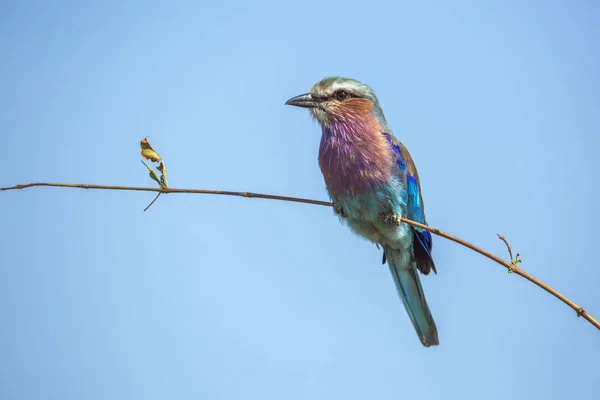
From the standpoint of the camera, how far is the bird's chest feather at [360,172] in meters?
4.98

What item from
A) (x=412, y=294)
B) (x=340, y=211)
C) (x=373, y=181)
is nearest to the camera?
(x=373, y=181)

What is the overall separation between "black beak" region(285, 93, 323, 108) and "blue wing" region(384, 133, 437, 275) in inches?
22.9

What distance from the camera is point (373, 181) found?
4.97 m

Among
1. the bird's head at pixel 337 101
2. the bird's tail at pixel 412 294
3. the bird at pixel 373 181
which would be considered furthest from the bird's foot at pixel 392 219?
the bird's head at pixel 337 101

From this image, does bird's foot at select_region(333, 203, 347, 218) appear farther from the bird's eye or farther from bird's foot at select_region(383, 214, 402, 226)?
the bird's eye

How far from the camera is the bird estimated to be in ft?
16.5

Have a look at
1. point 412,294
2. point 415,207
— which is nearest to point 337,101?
point 415,207

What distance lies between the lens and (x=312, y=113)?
5.37 metres

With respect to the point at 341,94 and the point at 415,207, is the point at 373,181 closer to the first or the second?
the point at 415,207

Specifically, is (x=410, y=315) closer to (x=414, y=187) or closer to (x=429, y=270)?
(x=429, y=270)

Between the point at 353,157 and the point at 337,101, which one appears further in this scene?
the point at 337,101

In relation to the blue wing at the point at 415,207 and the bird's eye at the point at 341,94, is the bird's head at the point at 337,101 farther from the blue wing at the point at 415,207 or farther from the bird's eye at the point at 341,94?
the blue wing at the point at 415,207

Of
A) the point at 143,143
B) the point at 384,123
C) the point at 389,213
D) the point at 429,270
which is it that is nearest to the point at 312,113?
the point at 384,123

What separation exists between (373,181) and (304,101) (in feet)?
2.81
